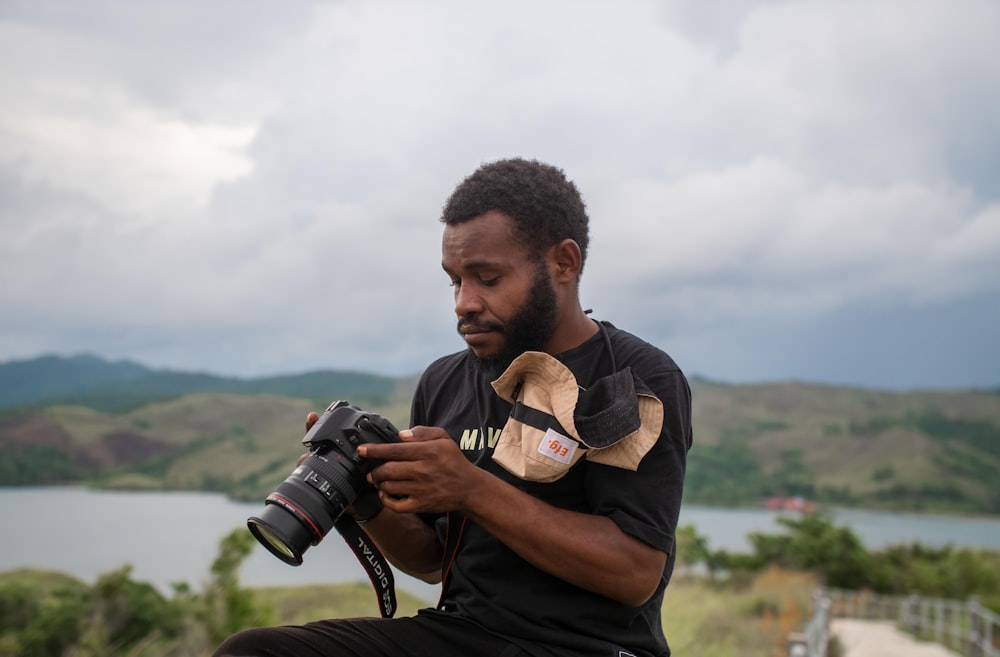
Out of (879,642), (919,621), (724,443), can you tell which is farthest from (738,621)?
(724,443)

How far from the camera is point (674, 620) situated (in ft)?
54.5

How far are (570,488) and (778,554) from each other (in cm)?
4678

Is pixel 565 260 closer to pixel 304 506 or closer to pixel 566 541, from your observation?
pixel 566 541

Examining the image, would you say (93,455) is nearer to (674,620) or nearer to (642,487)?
(674,620)

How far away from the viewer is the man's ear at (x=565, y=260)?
Result: 302cm

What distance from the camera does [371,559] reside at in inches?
119

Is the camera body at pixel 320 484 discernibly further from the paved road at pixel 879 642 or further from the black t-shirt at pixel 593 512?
the paved road at pixel 879 642

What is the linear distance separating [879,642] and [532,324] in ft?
73.1

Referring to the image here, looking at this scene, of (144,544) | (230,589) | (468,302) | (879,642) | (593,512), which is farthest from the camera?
(879,642)

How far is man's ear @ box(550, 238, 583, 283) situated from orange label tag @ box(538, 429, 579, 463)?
2.01 ft

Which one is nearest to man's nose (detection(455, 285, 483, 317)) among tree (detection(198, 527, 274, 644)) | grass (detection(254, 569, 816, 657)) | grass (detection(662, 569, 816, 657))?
grass (detection(254, 569, 816, 657))

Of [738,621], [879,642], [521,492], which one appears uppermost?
[879,642]

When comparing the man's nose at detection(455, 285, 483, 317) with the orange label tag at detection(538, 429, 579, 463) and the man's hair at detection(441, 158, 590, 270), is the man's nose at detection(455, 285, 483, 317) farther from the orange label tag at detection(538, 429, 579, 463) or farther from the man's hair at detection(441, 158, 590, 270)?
the orange label tag at detection(538, 429, 579, 463)

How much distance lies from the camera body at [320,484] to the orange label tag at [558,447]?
422mm
